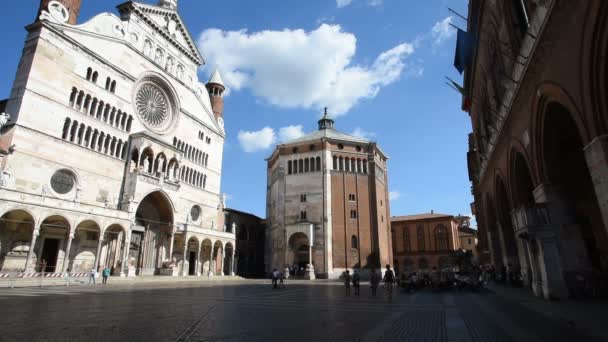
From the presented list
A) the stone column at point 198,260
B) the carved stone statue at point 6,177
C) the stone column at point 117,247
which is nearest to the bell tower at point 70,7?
the carved stone statue at point 6,177

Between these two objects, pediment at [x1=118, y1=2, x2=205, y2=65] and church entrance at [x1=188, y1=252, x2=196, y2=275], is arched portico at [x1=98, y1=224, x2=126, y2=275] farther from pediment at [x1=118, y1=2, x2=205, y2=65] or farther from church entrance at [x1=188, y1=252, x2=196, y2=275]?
pediment at [x1=118, y1=2, x2=205, y2=65]

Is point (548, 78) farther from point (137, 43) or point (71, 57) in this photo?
point (137, 43)

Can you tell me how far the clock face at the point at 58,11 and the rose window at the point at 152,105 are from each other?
813 centimetres

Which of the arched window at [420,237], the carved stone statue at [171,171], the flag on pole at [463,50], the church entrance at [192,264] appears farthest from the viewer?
the arched window at [420,237]

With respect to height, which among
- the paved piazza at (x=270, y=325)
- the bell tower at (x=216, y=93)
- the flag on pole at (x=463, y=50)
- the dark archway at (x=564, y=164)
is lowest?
the paved piazza at (x=270, y=325)

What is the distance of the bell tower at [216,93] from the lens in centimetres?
4591

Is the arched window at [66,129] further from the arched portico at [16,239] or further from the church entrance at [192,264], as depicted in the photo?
the church entrance at [192,264]

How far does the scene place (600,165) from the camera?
24.9 ft

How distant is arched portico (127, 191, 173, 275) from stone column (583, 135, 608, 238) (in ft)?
102

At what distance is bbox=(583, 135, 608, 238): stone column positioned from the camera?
739cm

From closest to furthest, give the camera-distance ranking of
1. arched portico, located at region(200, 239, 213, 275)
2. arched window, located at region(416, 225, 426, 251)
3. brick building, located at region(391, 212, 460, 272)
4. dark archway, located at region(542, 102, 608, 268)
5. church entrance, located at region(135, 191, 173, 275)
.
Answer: dark archway, located at region(542, 102, 608, 268)
church entrance, located at region(135, 191, 173, 275)
arched portico, located at region(200, 239, 213, 275)
brick building, located at region(391, 212, 460, 272)
arched window, located at region(416, 225, 426, 251)

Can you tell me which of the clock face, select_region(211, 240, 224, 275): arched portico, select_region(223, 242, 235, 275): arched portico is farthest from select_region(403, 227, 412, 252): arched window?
the clock face

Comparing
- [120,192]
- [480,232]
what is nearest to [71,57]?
[120,192]

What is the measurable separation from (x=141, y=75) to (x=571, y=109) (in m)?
34.2
